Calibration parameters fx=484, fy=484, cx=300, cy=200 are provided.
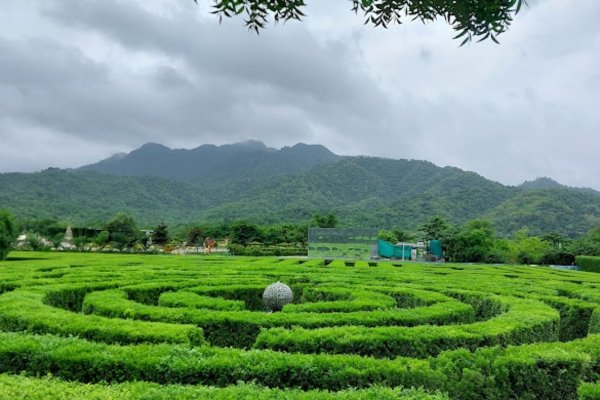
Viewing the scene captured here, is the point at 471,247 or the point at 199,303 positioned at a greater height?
the point at 471,247

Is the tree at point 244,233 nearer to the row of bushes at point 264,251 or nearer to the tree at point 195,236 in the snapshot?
the tree at point 195,236

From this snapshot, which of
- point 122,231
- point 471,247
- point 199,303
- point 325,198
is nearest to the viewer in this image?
point 199,303

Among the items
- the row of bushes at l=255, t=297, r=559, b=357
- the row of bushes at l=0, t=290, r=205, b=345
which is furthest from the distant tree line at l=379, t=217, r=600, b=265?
the row of bushes at l=0, t=290, r=205, b=345

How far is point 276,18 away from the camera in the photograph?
137 inches

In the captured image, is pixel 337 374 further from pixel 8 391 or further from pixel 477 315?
pixel 477 315

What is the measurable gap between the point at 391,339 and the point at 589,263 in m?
37.1

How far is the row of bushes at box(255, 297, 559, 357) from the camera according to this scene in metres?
8.36

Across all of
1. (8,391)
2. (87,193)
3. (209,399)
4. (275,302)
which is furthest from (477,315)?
(87,193)

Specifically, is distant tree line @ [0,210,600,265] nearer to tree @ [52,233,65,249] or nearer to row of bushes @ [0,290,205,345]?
tree @ [52,233,65,249]

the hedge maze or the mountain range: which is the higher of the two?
the mountain range

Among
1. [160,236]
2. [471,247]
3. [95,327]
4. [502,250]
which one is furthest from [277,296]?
[160,236]

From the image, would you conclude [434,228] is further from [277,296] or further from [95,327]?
[95,327]

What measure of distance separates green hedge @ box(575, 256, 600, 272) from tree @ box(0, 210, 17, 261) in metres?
42.5

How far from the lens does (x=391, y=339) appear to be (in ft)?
28.4
